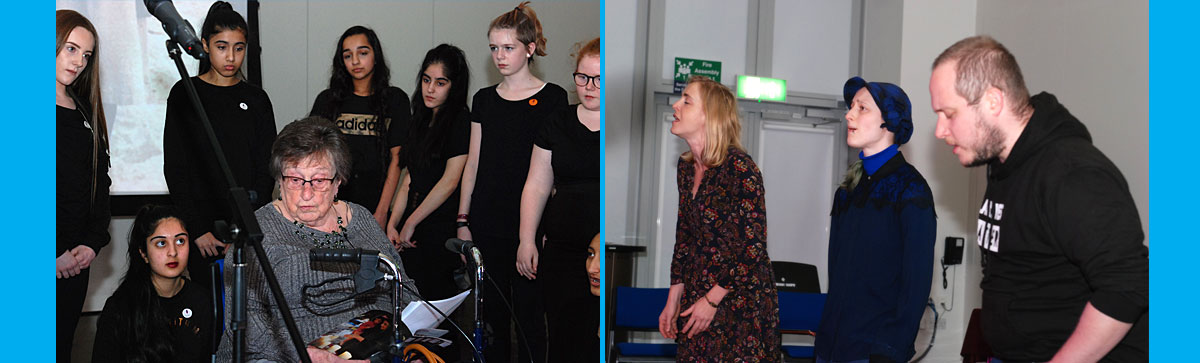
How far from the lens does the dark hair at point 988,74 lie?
5.82 feet

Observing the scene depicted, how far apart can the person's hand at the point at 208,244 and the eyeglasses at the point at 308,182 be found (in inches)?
8.1

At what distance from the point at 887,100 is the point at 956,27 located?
2.96 ft

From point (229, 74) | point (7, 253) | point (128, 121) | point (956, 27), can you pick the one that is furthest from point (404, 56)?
point (956, 27)

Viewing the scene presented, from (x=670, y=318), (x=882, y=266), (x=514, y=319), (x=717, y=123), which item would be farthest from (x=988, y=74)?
(x=514, y=319)

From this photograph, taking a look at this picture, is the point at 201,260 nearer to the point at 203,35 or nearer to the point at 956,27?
the point at 203,35

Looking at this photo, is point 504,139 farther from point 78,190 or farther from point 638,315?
point 638,315

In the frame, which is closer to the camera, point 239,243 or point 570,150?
point 239,243

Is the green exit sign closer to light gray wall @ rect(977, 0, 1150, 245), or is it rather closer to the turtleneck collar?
light gray wall @ rect(977, 0, 1150, 245)

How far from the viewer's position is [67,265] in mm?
1938

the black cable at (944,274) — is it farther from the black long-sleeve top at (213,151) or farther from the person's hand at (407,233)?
the black long-sleeve top at (213,151)

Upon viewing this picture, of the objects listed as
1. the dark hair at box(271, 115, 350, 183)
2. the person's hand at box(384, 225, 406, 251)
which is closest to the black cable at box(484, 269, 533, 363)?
the person's hand at box(384, 225, 406, 251)

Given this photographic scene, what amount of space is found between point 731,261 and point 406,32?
3.27 feet

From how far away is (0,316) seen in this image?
6.22 ft

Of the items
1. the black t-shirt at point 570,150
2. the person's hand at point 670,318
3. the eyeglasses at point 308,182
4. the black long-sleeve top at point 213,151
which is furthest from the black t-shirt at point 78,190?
the person's hand at point 670,318
